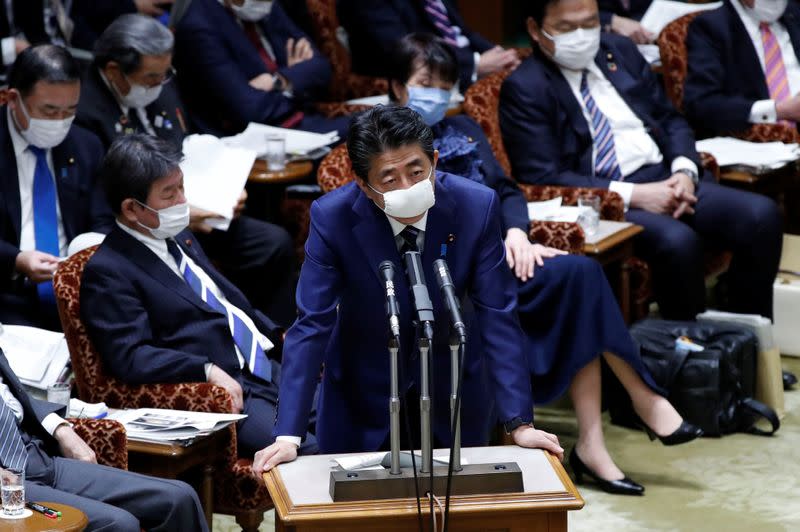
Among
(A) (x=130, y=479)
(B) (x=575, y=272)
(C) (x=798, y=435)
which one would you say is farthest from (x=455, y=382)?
(C) (x=798, y=435)

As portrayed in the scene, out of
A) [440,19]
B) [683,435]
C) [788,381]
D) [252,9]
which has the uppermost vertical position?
[252,9]

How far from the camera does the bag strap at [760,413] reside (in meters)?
5.03

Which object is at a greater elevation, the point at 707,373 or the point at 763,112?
the point at 763,112

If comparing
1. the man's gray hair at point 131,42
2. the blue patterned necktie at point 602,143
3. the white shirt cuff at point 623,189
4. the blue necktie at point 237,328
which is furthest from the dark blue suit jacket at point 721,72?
the blue necktie at point 237,328

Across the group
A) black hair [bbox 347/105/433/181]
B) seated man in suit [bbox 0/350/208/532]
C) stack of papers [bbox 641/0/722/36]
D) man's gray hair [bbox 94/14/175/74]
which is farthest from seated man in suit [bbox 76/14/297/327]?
stack of papers [bbox 641/0/722/36]

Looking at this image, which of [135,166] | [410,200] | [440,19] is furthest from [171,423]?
[440,19]

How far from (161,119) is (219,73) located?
0.77m

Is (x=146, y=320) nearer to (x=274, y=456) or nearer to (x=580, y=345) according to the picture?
(x=274, y=456)

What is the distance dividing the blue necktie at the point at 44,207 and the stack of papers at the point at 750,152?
2.83 m

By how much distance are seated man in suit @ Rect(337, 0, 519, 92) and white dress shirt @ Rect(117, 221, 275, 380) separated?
2.69 meters

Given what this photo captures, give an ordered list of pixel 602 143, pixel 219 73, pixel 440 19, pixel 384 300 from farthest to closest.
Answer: pixel 440 19 < pixel 219 73 < pixel 602 143 < pixel 384 300

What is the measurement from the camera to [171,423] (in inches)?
145

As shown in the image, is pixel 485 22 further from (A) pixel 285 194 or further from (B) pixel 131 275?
(B) pixel 131 275

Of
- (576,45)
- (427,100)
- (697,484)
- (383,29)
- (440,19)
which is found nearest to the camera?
(697,484)
